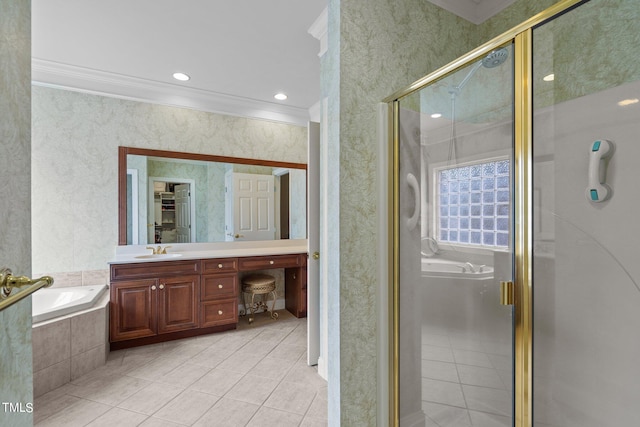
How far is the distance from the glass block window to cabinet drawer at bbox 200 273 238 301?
2.46 meters

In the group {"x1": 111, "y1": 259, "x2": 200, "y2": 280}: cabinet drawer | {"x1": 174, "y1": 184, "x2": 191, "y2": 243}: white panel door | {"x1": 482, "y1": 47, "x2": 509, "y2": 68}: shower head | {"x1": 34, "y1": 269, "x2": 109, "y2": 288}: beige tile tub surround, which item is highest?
{"x1": 482, "y1": 47, "x2": 509, "y2": 68}: shower head

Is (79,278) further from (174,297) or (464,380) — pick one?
(464,380)

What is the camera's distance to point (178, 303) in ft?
9.51

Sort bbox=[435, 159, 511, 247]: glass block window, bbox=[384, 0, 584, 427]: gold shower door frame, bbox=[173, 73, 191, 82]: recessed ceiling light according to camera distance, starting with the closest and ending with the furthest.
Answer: bbox=[384, 0, 584, 427]: gold shower door frame, bbox=[435, 159, 511, 247]: glass block window, bbox=[173, 73, 191, 82]: recessed ceiling light

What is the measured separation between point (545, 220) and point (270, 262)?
2.73 m

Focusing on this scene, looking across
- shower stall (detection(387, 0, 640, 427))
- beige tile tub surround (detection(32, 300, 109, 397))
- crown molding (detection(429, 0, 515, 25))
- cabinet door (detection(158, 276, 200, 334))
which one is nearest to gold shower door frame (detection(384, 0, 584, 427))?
shower stall (detection(387, 0, 640, 427))

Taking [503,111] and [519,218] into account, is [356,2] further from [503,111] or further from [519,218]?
[519,218]

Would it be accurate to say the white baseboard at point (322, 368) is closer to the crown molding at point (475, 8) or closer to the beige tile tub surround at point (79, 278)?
the beige tile tub surround at point (79, 278)

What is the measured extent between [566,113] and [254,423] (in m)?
2.27

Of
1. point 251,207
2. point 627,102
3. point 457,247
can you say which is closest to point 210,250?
point 251,207

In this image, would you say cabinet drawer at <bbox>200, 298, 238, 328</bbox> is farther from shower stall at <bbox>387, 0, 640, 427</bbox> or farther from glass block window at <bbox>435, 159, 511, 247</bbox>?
glass block window at <bbox>435, 159, 511, 247</bbox>

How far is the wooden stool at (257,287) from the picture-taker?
10.9 ft

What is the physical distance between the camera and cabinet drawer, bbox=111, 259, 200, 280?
2.65 m

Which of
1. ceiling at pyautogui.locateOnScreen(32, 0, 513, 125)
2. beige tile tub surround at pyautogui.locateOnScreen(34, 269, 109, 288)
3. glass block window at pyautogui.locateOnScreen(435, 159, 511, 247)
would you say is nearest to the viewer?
glass block window at pyautogui.locateOnScreen(435, 159, 511, 247)
